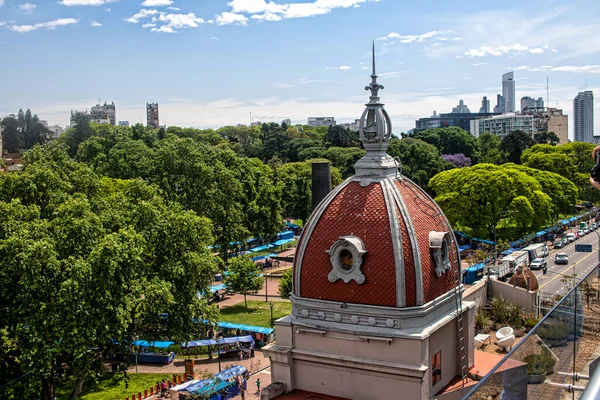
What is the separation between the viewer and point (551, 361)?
7316 millimetres

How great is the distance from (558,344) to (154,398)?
2942 centimetres

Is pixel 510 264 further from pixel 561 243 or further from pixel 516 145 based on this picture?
pixel 516 145

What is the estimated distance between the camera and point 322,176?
45.7 meters

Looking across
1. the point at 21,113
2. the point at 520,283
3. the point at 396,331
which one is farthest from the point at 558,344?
the point at 21,113

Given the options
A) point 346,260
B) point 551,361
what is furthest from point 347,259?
point 551,361

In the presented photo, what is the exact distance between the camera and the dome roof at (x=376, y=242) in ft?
66.2

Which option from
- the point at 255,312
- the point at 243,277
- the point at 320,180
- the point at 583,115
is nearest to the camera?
the point at 320,180

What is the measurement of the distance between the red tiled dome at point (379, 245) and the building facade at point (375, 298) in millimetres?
35

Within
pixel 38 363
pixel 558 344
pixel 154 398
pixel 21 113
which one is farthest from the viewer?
pixel 21 113

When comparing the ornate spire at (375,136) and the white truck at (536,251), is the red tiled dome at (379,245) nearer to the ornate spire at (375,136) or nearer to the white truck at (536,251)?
the ornate spire at (375,136)

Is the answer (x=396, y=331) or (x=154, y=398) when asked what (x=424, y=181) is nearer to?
(x=154, y=398)

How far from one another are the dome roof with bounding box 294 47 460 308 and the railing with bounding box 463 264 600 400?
11.2 m

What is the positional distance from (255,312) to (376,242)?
3053 cm

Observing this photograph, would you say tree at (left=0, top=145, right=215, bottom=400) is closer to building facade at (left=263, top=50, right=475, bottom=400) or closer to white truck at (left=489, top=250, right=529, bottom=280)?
building facade at (left=263, top=50, right=475, bottom=400)
